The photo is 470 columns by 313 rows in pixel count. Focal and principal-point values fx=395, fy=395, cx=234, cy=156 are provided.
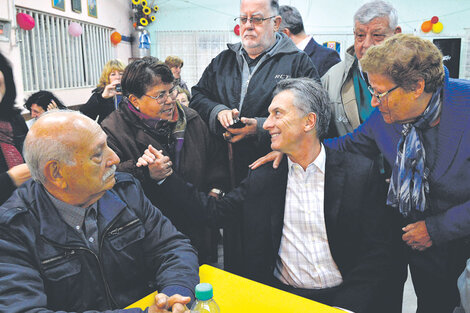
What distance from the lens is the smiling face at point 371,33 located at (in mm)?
2170

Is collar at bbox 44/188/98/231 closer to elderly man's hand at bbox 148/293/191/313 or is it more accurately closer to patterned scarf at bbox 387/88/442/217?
elderly man's hand at bbox 148/293/191/313

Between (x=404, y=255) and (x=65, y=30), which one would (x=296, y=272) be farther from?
(x=65, y=30)

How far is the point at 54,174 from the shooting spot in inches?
50.8

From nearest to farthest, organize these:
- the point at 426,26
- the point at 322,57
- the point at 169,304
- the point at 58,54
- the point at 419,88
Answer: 1. the point at 169,304
2. the point at 419,88
3. the point at 322,57
4. the point at 58,54
5. the point at 426,26

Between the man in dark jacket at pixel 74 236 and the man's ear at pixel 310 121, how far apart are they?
0.79m

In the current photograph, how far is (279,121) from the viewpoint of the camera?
5.94 ft

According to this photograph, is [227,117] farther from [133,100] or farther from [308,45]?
[308,45]

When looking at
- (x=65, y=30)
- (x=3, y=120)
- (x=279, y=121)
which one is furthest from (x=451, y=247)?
(x=65, y=30)

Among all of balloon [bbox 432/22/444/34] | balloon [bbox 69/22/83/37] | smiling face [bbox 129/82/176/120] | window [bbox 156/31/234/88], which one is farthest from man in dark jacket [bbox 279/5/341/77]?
balloon [bbox 432/22/444/34]

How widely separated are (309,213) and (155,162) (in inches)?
28.5

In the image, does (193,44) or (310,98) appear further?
(193,44)

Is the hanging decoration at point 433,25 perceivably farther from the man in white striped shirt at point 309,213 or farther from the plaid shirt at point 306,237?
the plaid shirt at point 306,237

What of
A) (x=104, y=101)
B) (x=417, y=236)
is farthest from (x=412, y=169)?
(x=104, y=101)

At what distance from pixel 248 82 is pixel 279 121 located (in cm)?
60
